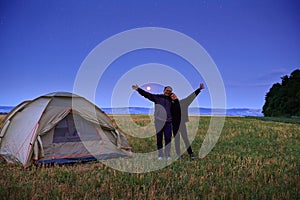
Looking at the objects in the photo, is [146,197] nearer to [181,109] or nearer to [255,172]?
[255,172]

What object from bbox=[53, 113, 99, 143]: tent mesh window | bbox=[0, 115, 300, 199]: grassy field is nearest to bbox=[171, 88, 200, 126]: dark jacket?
bbox=[0, 115, 300, 199]: grassy field

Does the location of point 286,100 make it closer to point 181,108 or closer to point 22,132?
point 181,108

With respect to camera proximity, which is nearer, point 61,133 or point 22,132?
point 22,132

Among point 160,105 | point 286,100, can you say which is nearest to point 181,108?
point 160,105

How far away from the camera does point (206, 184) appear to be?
5.43 m

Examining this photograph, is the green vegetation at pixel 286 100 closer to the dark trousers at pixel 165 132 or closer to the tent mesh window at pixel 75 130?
the dark trousers at pixel 165 132

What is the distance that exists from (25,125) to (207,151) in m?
5.69

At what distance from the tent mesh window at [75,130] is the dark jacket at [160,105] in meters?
1.86

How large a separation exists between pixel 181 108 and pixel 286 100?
187ft

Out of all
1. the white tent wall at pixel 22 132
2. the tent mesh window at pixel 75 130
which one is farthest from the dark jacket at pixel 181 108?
the white tent wall at pixel 22 132

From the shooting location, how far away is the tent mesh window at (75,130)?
26.3 ft

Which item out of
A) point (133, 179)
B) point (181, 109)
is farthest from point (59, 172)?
point (181, 109)

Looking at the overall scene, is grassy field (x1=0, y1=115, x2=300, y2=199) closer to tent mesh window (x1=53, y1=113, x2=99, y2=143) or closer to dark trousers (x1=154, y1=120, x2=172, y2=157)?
dark trousers (x1=154, y1=120, x2=172, y2=157)

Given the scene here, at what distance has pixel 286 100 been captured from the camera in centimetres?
5834
